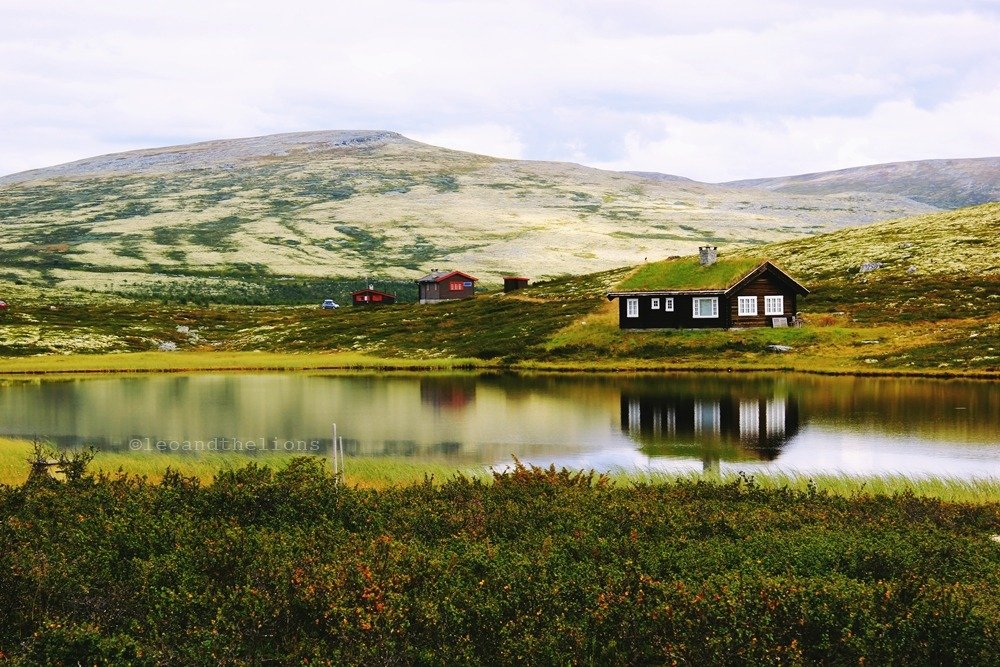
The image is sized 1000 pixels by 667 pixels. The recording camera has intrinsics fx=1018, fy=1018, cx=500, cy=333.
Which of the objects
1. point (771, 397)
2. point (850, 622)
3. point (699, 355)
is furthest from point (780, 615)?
point (699, 355)

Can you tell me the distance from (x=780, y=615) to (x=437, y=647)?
4.05m

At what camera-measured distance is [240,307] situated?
536 ft

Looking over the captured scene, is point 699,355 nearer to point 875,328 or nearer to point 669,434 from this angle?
point 875,328

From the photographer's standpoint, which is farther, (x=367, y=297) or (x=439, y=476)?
(x=367, y=297)

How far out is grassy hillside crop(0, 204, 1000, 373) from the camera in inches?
3105

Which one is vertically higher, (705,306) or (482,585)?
(705,306)

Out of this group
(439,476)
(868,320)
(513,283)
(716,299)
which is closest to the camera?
(439,476)

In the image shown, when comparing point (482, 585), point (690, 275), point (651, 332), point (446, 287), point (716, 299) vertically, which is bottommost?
point (651, 332)

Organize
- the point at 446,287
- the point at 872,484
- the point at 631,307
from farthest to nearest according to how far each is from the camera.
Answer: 1. the point at 446,287
2. the point at 631,307
3. the point at 872,484

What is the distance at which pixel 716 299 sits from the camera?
91.8 meters

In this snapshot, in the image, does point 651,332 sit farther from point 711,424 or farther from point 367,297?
point 367,297

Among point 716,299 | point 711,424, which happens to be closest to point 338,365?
point 716,299

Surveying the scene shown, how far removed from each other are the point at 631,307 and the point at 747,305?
1049 centimetres

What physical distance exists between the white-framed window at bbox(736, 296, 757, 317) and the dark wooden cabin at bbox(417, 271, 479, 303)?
3033 inches
